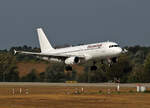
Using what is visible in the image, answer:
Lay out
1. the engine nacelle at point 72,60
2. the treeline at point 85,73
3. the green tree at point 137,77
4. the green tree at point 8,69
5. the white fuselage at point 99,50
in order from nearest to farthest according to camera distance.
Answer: the white fuselage at point 99,50 < the engine nacelle at point 72,60 < the green tree at point 137,77 < the treeline at point 85,73 < the green tree at point 8,69

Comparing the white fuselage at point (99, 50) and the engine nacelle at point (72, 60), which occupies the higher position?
the white fuselage at point (99, 50)

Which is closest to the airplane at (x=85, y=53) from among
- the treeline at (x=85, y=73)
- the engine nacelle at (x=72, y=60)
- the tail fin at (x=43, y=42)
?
the engine nacelle at (x=72, y=60)

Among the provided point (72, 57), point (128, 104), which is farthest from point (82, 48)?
point (128, 104)

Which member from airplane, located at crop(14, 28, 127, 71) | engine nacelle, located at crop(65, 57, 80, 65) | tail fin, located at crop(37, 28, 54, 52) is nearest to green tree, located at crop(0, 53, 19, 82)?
tail fin, located at crop(37, 28, 54, 52)

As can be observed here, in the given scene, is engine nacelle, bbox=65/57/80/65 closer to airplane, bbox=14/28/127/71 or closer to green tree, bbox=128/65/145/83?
airplane, bbox=14/28/127/71

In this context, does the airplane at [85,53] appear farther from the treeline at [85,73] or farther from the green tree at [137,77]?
the treeline at [85,73]

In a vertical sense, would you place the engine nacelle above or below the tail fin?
below

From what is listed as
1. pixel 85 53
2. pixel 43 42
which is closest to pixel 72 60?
pixel 85 53

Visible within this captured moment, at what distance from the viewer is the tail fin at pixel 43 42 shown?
111m

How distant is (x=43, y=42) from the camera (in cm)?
11400

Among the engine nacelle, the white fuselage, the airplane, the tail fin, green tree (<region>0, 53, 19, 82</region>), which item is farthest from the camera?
green tree (<region>0, 53, 19, 82</region>)

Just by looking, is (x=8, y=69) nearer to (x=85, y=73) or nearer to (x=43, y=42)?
(x=85, y=73)

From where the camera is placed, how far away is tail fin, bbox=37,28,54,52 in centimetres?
11099

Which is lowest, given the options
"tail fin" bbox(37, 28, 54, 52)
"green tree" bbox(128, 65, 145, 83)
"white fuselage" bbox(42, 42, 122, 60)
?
"green tree" bbox(128, 65, 145, 83)
